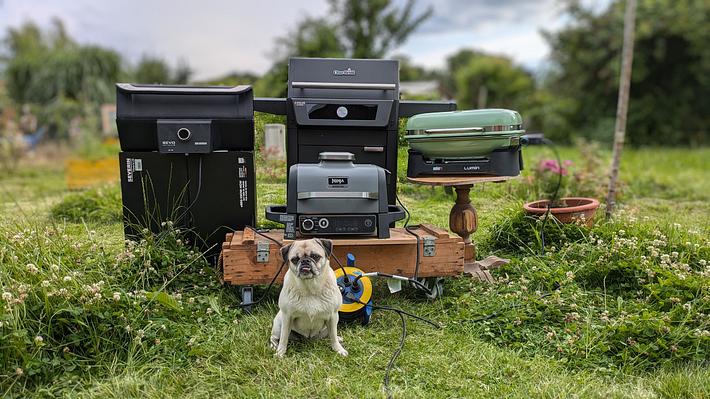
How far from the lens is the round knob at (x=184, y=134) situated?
3.02 metres

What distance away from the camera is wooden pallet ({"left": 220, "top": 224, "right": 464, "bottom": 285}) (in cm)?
286

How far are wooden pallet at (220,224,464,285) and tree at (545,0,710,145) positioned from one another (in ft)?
41.5

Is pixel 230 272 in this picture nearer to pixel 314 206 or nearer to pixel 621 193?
pixel 314 206

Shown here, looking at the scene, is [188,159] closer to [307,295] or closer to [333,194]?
[333,194]

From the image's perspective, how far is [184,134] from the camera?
3.03 m

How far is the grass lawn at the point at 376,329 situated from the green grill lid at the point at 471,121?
34.5 inches

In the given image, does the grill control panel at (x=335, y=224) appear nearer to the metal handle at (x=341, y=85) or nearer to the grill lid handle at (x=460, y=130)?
the grill lid handle at (x=460, y=130)

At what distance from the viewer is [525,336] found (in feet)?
8.54

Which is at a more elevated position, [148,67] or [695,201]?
[148,67]

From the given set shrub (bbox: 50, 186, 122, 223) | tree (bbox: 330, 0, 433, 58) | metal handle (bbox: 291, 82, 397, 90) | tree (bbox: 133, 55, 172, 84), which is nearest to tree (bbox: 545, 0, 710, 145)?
tree (bbox: 330, 0, 433, 58)

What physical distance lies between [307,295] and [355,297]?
0.45m

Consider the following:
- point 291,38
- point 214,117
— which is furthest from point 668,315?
point 291,38

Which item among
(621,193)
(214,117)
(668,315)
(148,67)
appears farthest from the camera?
(148,67)

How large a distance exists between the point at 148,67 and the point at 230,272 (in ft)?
86.4
